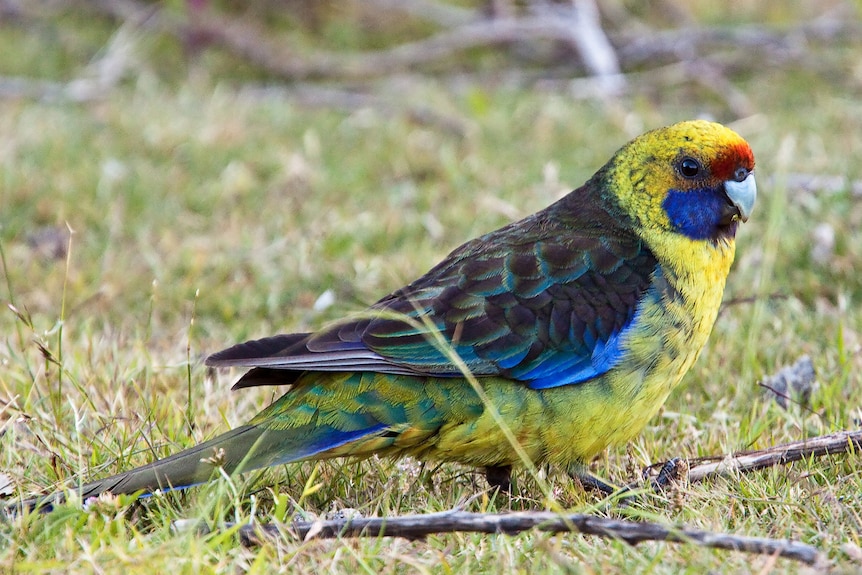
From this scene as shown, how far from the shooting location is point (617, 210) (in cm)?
344

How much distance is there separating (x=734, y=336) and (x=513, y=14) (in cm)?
471

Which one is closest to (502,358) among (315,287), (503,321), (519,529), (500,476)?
Result: (503,321)

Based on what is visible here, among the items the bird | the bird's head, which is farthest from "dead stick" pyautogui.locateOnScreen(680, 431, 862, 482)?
the bird's head

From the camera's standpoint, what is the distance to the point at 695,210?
3361 millimetres

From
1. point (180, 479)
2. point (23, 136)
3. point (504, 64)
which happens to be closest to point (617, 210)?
point (180, 479)

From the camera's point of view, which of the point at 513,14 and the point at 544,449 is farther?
the point at 513,14

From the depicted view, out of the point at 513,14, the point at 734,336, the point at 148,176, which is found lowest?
the point at 734,336

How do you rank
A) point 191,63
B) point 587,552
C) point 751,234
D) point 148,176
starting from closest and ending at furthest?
1. point 587,552
2. point 751,234
3. point 148,176
4. point 191,63

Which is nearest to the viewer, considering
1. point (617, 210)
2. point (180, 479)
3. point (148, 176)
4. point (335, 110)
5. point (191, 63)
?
point (180, 479)

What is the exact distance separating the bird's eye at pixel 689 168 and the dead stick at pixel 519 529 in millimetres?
1352

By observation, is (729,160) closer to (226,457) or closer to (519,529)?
(519,529)

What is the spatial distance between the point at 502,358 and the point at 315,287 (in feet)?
6.23

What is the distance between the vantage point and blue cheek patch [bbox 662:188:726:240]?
132 inches

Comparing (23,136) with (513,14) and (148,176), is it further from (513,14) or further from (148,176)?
(513,14)
